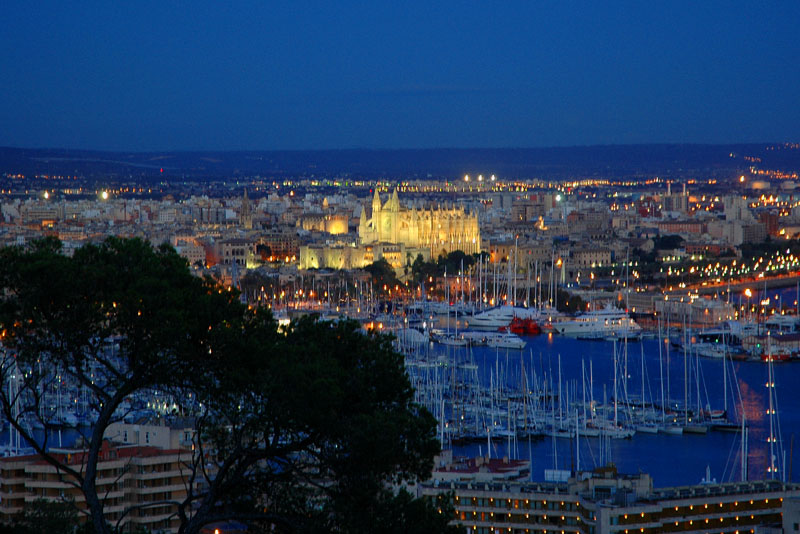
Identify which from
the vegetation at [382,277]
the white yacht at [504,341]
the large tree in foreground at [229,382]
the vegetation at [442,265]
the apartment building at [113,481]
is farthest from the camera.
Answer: the vegetation at [442,265]

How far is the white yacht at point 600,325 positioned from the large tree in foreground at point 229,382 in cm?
2004

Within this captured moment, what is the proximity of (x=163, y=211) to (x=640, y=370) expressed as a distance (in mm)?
39549

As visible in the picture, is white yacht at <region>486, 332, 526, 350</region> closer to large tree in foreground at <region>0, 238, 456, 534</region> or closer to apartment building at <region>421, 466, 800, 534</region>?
apartment building at <region>421, 466, 800, 534</region>

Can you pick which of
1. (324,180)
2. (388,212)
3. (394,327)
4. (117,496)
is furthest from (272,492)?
(324,180)

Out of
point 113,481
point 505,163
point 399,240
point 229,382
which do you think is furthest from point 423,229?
point 505,163

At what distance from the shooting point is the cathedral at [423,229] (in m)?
40.0

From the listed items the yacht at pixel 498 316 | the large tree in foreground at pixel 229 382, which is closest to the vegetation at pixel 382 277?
the yacht at pixel 498 316

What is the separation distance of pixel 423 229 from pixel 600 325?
1492 centimetres

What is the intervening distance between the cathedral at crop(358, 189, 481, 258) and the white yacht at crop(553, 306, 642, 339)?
40.5ft

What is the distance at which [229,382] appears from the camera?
16.8 feet

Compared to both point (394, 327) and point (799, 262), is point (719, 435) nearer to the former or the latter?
point (394, 327)

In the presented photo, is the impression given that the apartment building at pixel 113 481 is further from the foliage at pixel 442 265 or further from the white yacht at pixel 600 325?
the foliage at pixel 442 265

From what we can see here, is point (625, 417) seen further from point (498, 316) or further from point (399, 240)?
point (399, 240)

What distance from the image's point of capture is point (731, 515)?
28.7 feet
